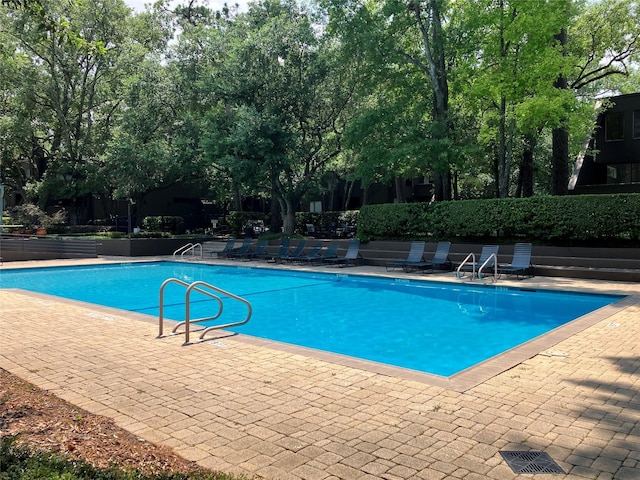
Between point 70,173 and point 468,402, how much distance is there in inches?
1228

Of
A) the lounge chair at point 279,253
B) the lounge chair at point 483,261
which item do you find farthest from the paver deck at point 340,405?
the lounge chair at point 279,253

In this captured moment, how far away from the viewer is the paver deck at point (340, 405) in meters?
3.54

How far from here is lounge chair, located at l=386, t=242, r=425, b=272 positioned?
17.0 metres

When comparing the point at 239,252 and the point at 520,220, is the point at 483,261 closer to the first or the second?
the point at 520,220

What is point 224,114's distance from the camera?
83.6ft

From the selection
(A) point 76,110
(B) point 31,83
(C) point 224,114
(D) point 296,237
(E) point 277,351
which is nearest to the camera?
(E) point 277,351

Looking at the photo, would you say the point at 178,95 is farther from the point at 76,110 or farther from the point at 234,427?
the point at 234,427

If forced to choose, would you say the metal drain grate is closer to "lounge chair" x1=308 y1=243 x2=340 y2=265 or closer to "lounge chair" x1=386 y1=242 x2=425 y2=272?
"lounge chair" x1=386 y1=242 x2=425 y2=272

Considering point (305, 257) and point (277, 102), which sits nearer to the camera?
point (305, 257)

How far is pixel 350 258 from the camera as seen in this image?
19172 millimetres

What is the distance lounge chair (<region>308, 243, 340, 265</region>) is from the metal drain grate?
1609cm

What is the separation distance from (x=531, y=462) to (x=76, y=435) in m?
3.26

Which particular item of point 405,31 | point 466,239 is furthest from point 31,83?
point 466,239

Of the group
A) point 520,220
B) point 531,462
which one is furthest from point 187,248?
point 531,462
